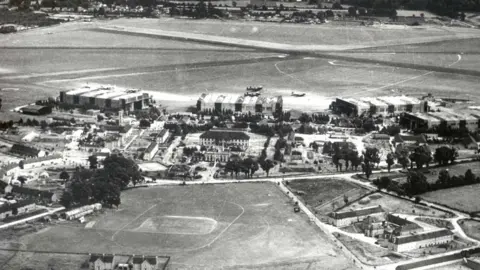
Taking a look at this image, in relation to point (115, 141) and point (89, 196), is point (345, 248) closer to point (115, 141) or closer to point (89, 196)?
point (89, 196)

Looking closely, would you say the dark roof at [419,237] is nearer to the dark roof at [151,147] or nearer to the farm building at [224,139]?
the farm building at [224,139]

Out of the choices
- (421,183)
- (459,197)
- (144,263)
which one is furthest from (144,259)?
(459,197)

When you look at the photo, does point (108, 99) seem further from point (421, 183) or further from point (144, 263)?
point (144, 263)

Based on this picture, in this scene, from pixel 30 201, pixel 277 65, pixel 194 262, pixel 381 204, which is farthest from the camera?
pixel 277 65

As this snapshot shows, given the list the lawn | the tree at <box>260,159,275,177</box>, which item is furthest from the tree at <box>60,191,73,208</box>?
the tree at <box>260,159,275,177</box>

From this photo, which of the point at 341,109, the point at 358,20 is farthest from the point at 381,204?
the point at 358,20

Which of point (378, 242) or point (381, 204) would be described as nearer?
point (378, 242)
